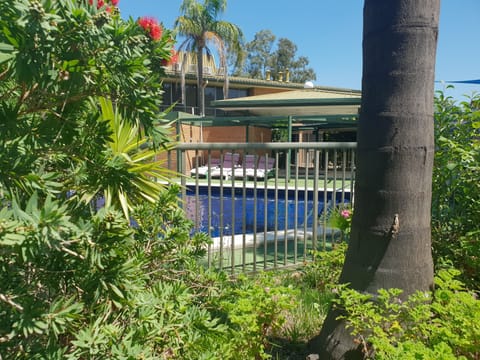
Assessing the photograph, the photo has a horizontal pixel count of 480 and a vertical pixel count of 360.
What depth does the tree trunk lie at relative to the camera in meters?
2.04

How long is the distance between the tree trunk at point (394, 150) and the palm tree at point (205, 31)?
20361 mm

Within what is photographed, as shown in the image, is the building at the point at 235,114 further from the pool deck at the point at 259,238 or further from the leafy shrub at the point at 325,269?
the leafy shrub at the point at 325,269

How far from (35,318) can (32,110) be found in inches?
30.3

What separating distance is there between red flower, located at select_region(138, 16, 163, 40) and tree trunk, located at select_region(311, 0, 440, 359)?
125cm

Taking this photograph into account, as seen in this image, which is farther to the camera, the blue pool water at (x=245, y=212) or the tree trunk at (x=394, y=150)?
the blue pool water at (x=245, y=212)

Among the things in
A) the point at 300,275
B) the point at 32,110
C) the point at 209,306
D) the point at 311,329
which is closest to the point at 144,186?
the point at 209,306

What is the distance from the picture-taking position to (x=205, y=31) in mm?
22031

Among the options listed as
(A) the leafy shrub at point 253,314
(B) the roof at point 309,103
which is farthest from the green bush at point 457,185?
(B) the roof at point 309,103

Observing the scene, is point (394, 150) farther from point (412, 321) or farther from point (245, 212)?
point (245, 212)

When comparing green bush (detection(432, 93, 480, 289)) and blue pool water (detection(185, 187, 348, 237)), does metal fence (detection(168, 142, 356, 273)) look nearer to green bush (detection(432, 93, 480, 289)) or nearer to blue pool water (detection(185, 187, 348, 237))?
blue pool water (detection(185, 187, 348, 237))

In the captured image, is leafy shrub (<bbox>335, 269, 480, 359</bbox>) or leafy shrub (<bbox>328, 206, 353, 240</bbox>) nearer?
leafy shrub (<bbox>335, 269, 480, 359</bbox>)

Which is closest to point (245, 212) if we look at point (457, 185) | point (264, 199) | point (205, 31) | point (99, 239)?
point (264, 199)

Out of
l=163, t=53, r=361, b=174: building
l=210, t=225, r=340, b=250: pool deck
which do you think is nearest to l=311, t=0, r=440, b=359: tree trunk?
l=210, t=225, r=340, b=250: pool deck

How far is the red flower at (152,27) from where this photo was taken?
1374mm
